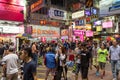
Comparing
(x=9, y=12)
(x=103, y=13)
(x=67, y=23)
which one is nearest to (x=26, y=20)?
(x=9, y=12)

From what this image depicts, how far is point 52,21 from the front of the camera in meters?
45.1

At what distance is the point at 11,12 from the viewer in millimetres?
39406

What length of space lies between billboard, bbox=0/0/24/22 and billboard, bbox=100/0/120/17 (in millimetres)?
12073

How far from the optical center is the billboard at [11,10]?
38.0 metres

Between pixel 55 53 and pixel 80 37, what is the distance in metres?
24.5

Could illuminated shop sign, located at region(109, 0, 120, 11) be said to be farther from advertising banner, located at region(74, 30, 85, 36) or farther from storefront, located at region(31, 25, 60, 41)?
storefront, located at region(31, 25, 60, 41)

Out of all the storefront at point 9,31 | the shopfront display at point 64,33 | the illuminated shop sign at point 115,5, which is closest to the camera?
the storefront at point 9,31

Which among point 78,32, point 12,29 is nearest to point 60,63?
point 78,32

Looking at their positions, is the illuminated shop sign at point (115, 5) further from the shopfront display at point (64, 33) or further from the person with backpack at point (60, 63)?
the person with backpack at point (60, 63)

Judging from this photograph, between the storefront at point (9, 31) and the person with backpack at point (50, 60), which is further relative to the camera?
the storefront at point (9, 31)

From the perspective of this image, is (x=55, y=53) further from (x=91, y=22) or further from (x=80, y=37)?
(x=91, y=22)

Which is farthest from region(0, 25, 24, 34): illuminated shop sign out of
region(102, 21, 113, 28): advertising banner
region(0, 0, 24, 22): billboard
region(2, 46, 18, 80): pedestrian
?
region(2, 46, 18, 80): pedestrian

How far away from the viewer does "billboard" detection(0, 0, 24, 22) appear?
38000mm

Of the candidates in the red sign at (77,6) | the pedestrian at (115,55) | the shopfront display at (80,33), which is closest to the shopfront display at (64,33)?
the red sign at (77,6)
